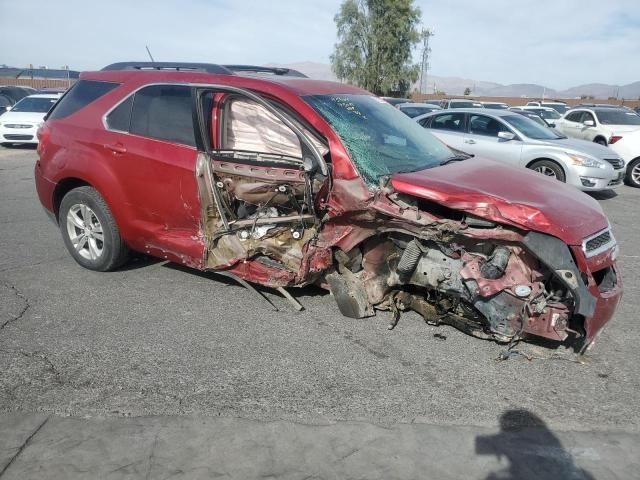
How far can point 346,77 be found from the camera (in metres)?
51.6

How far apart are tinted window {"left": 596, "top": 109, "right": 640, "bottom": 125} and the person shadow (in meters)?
14.4

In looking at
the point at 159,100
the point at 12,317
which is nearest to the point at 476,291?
the point at 159,100

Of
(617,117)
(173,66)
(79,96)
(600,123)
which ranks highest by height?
(173,66)

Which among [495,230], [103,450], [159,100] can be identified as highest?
[159,100]

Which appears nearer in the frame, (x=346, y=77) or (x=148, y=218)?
(x=148, y=218)

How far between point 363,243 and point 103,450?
7.59ft

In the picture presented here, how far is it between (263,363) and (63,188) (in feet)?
9.88

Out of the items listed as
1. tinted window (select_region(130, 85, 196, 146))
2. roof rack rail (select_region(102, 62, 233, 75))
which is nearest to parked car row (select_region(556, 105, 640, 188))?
roof rack rail (select_region(102, 62, 233, 75))

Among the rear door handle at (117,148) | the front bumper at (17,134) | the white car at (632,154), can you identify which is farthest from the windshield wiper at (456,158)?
the front bumper at (17,134)

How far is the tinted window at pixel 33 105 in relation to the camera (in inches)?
657

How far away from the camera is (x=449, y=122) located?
1184 cm

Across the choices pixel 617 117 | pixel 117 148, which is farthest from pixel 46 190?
pixel 617 117

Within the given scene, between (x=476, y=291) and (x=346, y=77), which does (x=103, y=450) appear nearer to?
(x=476, y=291)

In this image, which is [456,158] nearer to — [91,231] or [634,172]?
[91,231]
